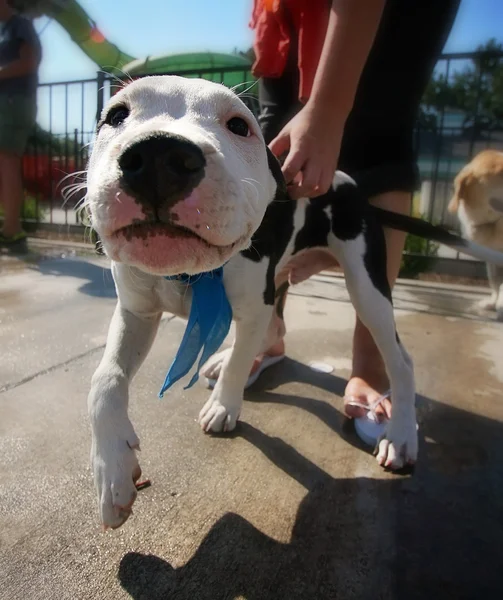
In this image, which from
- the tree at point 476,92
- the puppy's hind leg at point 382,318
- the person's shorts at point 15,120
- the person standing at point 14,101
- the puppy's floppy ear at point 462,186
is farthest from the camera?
the tree at point 476,92

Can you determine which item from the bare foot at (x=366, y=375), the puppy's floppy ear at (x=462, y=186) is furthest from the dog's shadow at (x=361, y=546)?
the puppy's floppy ear at (x=462, y=186)

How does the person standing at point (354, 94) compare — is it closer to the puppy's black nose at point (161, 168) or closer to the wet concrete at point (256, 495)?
the wet concrete at point (256, 495)

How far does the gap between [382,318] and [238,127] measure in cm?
A: 96

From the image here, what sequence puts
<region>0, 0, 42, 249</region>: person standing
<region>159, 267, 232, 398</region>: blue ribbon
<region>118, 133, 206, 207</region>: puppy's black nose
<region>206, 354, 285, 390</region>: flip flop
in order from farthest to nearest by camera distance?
<region>0, 0, 42, 249</region>: person standing < <region>206, 354, 285, 390</region>: flip flop < <region>159, 267, 232, 398</region>: blue ribbon < <region>118, 133, 206, 207</region>: puppy's black nose

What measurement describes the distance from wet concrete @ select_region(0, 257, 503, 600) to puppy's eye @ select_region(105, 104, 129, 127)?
980mm

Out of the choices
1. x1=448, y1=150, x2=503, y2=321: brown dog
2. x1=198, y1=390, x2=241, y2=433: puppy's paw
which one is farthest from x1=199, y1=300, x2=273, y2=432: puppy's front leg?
x1=448, y1=150, x2=503, y2=321: brown dog

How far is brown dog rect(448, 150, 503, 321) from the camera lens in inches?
175

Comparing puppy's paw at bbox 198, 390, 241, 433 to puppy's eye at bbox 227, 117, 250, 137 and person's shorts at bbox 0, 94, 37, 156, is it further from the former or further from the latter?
person's shorts at bbox 0, 94, 37, 156

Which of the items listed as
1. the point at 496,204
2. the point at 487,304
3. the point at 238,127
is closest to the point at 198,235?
the point at 238,127

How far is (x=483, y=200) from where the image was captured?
14.8 ft

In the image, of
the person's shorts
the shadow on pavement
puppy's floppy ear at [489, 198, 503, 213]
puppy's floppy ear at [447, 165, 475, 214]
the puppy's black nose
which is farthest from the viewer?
the person's shorts

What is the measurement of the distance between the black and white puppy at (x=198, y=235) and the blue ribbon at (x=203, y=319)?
7 cm

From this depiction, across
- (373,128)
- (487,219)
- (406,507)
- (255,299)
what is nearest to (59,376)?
(255,299)

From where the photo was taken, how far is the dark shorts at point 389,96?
2.08m
